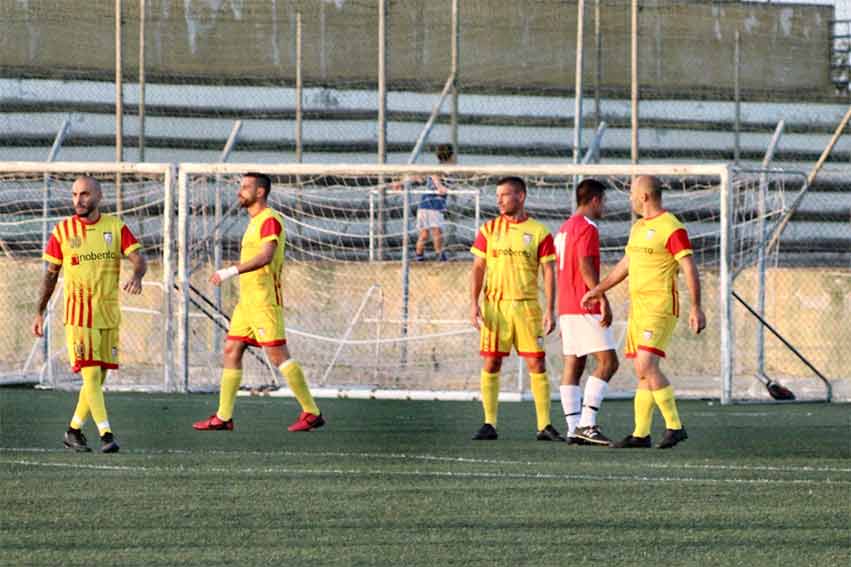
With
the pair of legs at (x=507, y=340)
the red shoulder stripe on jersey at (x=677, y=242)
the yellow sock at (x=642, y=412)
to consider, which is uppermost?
the red shoulder stripe on jersey at (x=677, y=242)

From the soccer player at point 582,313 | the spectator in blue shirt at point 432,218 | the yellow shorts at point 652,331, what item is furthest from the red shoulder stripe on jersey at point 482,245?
the spectator in blue shirt at point 432,218

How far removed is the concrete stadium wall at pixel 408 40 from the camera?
18.7 meters

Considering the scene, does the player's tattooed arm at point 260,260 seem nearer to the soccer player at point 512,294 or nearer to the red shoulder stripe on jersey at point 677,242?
the soccer player at point 512,294

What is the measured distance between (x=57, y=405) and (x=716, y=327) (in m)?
5.72

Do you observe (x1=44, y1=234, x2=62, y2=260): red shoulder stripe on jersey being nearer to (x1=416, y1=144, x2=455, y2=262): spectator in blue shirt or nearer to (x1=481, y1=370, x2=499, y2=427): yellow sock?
(x1=481, y1=370, x2=499, y2=427): yellow sock

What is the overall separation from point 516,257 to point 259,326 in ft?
5.27

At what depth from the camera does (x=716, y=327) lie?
607 inches

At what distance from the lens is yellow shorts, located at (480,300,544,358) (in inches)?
409

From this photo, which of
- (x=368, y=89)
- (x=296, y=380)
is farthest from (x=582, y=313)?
(x=368, y=89)

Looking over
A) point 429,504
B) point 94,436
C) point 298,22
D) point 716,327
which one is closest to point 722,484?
point 429,504

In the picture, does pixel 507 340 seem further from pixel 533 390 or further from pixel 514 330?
pixel 533 390

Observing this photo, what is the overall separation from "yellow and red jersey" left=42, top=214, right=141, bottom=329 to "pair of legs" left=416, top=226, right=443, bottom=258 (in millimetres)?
6414

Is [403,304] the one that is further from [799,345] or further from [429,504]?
[429,504]

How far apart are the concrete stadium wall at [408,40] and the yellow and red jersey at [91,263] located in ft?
28.9
